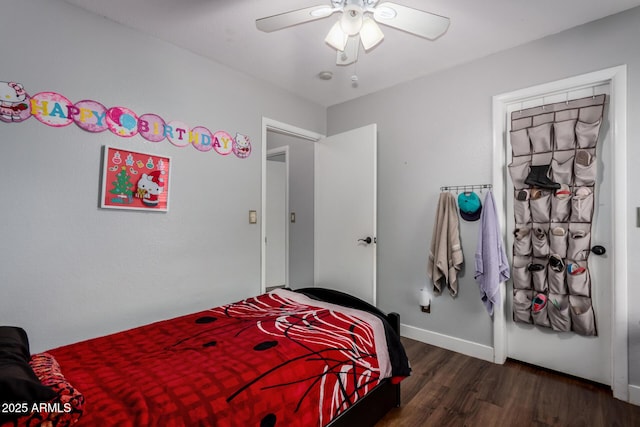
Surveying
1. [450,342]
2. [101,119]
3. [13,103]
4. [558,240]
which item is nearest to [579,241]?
[558,240]

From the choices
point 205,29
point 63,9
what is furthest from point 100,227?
point 205,29

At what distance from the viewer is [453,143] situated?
2732mm

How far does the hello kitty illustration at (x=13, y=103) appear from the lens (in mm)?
1672

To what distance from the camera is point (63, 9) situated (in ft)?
6.16

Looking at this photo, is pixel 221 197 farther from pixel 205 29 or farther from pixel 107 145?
pixel 205 29

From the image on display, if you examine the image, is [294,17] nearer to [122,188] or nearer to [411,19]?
[411,19]

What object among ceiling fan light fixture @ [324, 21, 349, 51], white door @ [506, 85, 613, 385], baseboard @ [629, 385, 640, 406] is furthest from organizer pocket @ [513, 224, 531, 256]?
ceiling fan light fixture @ [324, 21, 349, 51]

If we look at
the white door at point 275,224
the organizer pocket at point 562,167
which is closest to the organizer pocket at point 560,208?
the organizer pocket at point 562,167

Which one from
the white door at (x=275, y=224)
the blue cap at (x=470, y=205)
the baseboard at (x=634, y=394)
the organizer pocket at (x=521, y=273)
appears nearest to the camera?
the baseboard at (x=634, y=394)

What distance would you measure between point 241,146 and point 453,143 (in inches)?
73.1

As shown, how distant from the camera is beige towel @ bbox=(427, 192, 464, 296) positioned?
2.62 m

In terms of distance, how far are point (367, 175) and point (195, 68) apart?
172 centimetres

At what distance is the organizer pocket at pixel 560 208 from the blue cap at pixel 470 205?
48cm

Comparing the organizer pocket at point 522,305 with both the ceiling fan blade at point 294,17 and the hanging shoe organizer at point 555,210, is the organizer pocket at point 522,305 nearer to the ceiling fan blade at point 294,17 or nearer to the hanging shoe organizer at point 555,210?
the hanging shoe organizer at point 555,210
